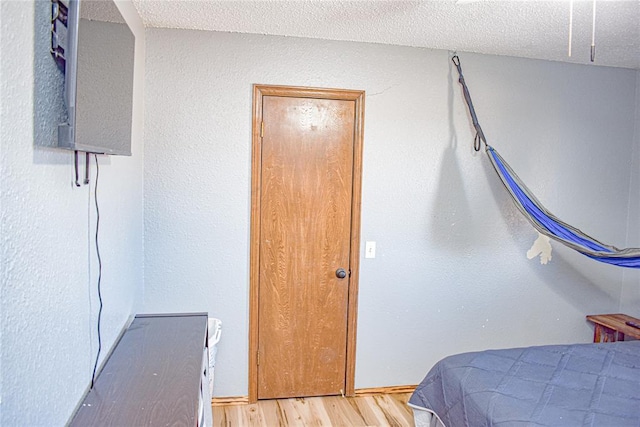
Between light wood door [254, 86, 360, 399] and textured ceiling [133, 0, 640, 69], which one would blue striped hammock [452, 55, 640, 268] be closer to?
textured ceiling [133, 0, 640, 69]

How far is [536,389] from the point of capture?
194cm

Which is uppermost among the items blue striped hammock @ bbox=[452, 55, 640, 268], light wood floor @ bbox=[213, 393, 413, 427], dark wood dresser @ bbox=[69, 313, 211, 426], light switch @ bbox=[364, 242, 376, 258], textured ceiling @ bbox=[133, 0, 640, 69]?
textured ceiling @ bbox=[133, 0, 640, 69]

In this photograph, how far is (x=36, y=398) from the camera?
109cm

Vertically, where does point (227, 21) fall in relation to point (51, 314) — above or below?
above

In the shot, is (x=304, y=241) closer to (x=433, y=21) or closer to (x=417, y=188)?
(x=417, y=188)

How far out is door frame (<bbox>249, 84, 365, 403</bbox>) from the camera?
276 cm

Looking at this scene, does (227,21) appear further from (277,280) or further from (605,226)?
(605,226)

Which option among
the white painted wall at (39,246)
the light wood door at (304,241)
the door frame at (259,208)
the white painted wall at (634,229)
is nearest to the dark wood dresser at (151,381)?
the white painted wall at (39,246)

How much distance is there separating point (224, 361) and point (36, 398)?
5.99 ft

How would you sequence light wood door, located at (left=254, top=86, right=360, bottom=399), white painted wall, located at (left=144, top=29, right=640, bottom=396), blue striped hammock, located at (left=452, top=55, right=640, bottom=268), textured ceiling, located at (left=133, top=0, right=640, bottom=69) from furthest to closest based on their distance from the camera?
1. light wood door, located at (left=254, top=86, right=360, bottom=399)
2. white painted wall, located at (left=144, top=29, right=640, bottom=396)
3. blue striped hammock, located at (left=452, top=55, right=640, bottom=268)
4. textured ceiling, located at (left=133, top=0, right=640, bottom=69)

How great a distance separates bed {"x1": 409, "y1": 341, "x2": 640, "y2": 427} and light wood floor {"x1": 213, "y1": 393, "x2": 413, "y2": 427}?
0.52 metres

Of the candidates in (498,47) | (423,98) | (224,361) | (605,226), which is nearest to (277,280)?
(224,361)

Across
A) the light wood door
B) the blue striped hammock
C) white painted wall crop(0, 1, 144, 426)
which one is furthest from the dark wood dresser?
the blue striped hammock

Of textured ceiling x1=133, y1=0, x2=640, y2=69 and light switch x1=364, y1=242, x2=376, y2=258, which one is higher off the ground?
textured ceiling x1=133, y1=0, x2=640, y2=69
